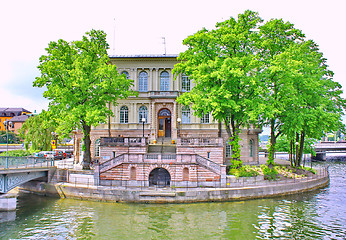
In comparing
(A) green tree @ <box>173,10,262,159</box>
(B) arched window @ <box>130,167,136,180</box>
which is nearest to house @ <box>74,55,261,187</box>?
(B) arched window @ <box>130,167,136,180</box>

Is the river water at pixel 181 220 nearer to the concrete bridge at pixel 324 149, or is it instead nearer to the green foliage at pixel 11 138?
the concrete bridge at pixel 324 149

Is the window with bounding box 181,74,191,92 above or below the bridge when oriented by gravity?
above

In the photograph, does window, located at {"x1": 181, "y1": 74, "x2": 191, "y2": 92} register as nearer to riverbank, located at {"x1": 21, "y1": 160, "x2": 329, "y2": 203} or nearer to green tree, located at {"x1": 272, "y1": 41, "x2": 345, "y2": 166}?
green tree, located at {"x1": 272, "y1": 41, "x2": 345, "y2": 166}

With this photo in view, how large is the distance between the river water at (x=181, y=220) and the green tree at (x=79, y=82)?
813cm

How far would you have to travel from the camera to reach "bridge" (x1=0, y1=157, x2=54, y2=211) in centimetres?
2255

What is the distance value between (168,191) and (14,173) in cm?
1426

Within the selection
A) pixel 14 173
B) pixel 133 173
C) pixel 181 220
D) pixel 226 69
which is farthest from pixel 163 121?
pixel 181 220

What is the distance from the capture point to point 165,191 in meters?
24.6

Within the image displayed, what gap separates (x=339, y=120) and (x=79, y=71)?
96.6 ft

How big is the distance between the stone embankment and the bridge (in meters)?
1.64

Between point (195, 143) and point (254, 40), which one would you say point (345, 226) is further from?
point (254, 40)

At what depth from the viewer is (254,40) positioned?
28922mm

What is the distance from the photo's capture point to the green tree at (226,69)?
2667cm

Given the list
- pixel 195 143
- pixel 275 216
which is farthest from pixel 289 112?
pixel 275 216
